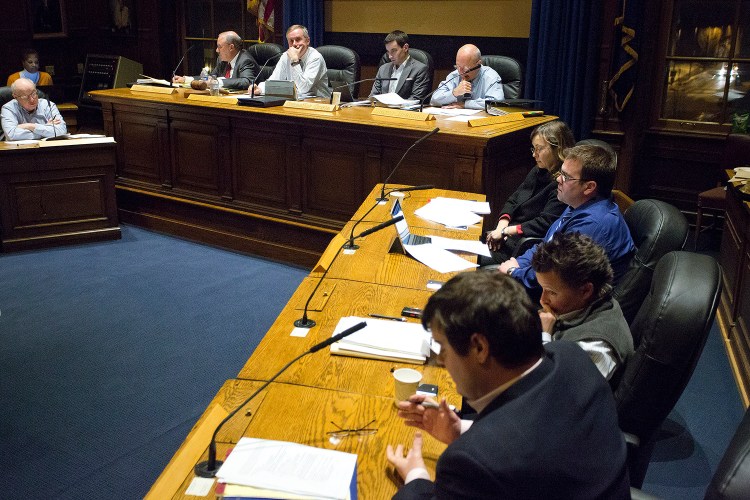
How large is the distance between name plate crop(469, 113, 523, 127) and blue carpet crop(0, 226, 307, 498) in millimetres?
1466

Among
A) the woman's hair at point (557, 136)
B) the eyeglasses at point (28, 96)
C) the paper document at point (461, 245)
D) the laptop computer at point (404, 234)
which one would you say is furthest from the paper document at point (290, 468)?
the eyeglasses at point (28, 96)

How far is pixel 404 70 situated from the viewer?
5.62m

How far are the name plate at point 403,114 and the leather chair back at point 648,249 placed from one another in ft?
6.83

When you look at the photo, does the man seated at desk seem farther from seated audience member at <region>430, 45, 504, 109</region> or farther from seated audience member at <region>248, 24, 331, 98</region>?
seated audience member at <region>430, 45, 504, 109</region>

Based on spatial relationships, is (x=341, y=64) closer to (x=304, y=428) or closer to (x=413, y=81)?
(x=413, y=81)

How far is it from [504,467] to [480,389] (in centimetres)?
18

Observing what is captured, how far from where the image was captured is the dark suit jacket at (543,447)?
44.0 inches

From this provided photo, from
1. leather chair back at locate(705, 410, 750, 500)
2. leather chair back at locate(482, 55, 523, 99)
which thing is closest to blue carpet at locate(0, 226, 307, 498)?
leather chair back at locate(705, 410, 750, 500)

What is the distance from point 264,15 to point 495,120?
361cm

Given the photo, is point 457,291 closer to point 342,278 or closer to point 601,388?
point 601,388

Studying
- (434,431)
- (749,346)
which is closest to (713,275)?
(434,431)

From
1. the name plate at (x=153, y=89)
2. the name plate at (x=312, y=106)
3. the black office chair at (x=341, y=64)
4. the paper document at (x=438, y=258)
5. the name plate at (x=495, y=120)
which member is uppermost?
the black office chair at (x=341, y=64)

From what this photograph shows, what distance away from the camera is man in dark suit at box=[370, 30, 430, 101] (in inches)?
217

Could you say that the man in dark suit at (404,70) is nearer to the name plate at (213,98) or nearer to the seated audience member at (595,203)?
the name plate at (213,98)
